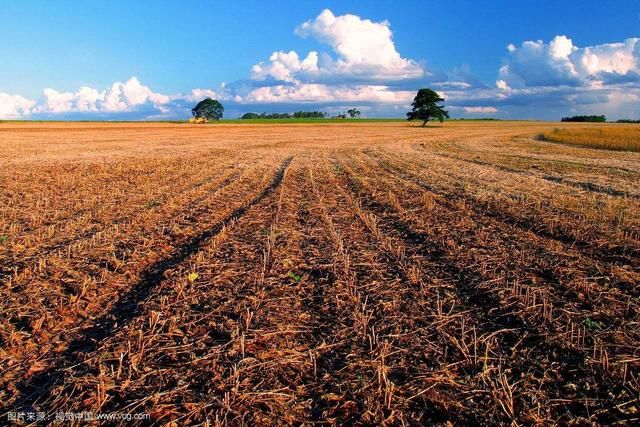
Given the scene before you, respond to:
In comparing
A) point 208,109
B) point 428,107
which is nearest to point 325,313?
point 428,107

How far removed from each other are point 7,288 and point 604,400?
6.30 metres

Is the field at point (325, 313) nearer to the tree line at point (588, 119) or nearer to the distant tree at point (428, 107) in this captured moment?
the distant tree at point (428, 107)

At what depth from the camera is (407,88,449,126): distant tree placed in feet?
294

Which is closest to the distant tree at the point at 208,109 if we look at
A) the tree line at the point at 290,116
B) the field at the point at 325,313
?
the tree line at the point at 290,116

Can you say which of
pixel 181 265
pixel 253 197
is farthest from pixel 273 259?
pixel 253 197

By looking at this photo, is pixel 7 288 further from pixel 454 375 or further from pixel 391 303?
pixel 454 375

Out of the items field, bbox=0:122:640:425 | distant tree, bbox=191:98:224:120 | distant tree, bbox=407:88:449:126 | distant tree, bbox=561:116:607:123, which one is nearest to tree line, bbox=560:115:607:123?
distant tree, bbox=561:116:607:123

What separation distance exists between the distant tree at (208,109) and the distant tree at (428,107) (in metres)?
62.2

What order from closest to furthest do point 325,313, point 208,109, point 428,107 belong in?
1. point 325,313
2. point 428,107
3. point 208,109

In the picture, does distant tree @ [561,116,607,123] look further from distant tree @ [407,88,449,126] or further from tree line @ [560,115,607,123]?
distant tree @ [407,88,449,126]

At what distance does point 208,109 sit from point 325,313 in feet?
436

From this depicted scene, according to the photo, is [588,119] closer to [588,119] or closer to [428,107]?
[588,119]

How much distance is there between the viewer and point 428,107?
9006 centimetres

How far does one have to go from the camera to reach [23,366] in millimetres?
3900
